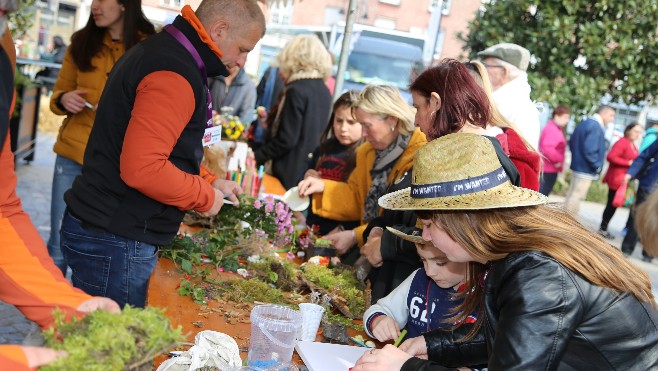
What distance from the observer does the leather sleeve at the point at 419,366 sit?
1858mm

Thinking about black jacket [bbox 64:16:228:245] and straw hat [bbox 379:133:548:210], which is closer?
straw hat [bbox 379:133:548:210]

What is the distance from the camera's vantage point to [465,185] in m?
1.84

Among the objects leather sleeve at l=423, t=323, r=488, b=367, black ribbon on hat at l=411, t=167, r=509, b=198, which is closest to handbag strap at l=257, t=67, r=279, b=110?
leather sleeve at l=423, t=323, r=488, b=367

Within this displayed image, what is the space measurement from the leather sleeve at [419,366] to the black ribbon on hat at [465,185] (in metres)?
0.43

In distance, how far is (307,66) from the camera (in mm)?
5754

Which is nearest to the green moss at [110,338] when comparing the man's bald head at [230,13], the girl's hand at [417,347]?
the girl's hand at [417,347]

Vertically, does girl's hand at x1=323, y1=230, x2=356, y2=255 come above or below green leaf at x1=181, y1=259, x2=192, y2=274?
below

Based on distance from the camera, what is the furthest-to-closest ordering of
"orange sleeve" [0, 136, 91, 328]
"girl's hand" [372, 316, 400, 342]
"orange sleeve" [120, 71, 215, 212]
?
"girl's hand" [372, 316, 400, 342]
"orange sleeve" [120, 71, 215, 212]
"orange sleeve" [0, 136, 91, 328]

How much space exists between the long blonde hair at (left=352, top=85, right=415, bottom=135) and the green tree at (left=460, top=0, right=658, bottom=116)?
7327 mm

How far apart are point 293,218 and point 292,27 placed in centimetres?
1139

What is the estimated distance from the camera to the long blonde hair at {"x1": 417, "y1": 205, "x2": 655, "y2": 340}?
5.51 ft

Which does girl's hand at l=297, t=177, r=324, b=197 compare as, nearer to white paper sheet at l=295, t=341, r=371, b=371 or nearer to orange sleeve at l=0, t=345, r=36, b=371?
white paper sheet at l=295, t=341, r=371, b=371

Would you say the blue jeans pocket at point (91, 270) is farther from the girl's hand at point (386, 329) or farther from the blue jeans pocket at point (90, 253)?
the girl's hand at point (386, 329)

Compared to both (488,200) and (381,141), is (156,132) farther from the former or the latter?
(381,141)
